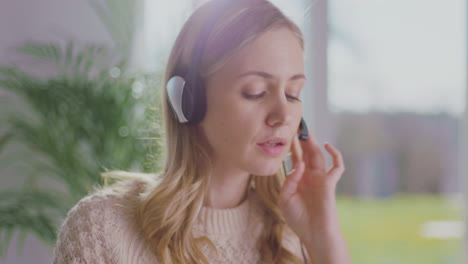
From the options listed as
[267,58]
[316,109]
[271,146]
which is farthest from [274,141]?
[316,109]

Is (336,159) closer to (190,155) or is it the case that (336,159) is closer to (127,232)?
(190,155)

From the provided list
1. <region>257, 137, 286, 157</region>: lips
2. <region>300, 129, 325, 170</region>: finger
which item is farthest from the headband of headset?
<region>300, 129, 325, 170</region>: finger

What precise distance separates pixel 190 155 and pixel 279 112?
9.9 inches

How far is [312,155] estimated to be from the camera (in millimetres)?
1257

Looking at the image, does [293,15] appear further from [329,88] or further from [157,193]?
[329,88]

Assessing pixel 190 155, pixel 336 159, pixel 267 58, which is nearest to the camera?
pixel 267 58

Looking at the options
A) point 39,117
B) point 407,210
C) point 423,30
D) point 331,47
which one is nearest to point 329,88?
point 331,47

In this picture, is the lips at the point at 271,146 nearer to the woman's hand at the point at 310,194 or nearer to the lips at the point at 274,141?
the lips at the point at 274,141

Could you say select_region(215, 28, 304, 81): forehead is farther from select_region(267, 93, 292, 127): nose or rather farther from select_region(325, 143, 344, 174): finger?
select_region(325, 143, 344, 174): finger

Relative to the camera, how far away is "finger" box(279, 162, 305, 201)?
1.21 m

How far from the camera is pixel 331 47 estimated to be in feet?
8.31

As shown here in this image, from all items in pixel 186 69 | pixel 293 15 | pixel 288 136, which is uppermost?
pixel 293 15

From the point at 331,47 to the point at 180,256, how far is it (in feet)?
5.71

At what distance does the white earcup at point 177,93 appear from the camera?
3.41 feet
